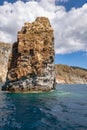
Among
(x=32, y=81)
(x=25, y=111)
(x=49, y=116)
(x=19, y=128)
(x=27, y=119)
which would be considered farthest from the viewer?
(x=32, y=81)

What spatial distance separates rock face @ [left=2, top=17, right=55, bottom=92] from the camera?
294ft

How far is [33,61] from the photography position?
91562 millimetres

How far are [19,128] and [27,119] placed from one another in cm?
590

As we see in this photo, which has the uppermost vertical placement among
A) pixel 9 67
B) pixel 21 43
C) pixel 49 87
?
pixel 21 43

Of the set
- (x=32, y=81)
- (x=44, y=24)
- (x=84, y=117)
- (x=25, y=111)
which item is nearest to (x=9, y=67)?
(x=32, y=81)

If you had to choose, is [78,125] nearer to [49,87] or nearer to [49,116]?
[49,116]

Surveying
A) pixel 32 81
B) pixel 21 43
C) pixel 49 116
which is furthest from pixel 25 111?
pixel 21 43

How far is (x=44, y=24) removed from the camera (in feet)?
322

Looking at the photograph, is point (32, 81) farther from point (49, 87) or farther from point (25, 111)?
point (25, 111)

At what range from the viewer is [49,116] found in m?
40.5

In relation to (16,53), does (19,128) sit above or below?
below

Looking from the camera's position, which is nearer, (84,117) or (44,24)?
(84,117)

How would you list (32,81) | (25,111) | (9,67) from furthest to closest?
(9,67) → (32,81) → (25,111)

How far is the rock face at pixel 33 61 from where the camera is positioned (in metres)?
89.6
